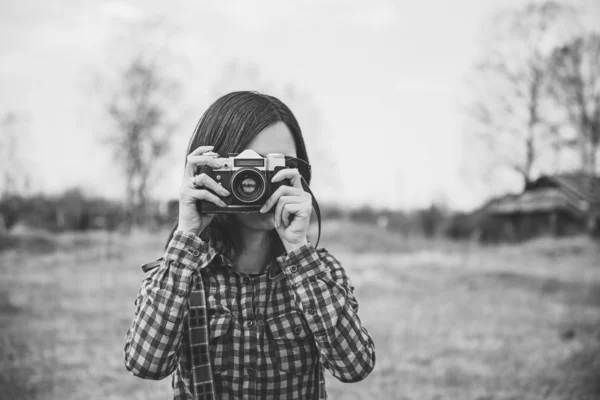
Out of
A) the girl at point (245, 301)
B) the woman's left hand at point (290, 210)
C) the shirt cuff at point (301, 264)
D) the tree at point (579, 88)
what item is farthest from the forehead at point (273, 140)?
the tree at point (579, 88)

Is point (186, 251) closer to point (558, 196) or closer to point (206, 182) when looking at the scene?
point (206, 182)

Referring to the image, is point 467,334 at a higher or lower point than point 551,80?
lower

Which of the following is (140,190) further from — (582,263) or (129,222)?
(582,263)

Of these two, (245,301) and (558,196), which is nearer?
(245,301)

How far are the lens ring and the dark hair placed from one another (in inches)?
3.8

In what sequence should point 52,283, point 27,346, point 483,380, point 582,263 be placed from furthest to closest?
point 582,263, point 52,283, point 27,346, point 483,380

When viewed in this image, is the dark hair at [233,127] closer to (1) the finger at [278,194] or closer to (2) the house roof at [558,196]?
(1) the finger at [278,194]

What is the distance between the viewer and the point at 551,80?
755 inches

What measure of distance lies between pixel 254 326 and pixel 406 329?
15.0 ft

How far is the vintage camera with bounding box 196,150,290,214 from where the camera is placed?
135 centimetres

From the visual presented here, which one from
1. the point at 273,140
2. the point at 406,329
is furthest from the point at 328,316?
the point at 406,329

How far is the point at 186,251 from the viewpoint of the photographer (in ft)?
4.20

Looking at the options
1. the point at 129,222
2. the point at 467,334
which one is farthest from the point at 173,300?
the point at 129,222

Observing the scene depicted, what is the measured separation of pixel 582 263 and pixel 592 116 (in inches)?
326
